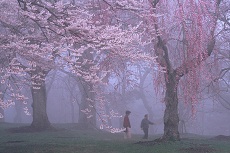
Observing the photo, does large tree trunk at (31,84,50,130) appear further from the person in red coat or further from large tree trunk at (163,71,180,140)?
large tree trunk at (163,71,180,140)

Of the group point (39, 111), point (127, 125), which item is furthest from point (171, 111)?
point (39, 111)

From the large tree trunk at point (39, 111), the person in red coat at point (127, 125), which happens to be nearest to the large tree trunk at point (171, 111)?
the person in red coat at point (127, 125)

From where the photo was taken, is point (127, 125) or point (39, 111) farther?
point (39, 111)

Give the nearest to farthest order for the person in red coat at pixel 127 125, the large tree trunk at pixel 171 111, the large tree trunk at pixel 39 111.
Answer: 1. the large tree trunk at pixel 171 111
2. the person in red coat at pixel 127 125
3. the large tree trunk at pixel 39 111

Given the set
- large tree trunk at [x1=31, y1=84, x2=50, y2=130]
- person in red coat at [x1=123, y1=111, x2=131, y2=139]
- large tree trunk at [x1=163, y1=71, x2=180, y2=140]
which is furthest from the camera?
large tree trunk at [x1=31, y1=84, x2=50, y2=130]

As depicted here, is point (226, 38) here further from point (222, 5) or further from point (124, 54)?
point (124, 54)

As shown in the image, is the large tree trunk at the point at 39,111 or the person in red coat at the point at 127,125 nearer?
the person in red coat at the point at 127,125

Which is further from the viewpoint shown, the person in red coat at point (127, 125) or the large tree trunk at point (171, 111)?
the person in red coat at point (127, 125)

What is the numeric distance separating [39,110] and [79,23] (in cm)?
1317

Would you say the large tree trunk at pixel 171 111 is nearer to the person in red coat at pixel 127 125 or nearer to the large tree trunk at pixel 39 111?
the person in red coat at pixel 127 125

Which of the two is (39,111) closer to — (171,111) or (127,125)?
(127,125)

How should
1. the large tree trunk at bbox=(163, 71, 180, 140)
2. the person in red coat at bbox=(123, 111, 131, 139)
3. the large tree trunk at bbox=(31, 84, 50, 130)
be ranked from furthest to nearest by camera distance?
the large tree trunk at bbox=(31, 84, 50, 130) → the person in red coat at bbox=(123, 111, 131, 139) → the large tree trunk at bbox=(163, 71, 180, 140)

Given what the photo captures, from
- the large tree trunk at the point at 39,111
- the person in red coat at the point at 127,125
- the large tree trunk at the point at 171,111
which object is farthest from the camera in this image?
the large tree trunk at the point at 39,111

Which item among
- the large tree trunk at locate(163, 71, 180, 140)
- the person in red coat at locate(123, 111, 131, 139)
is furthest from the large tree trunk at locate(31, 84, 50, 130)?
the large tree trunk at locate(163, 71, 180, 140)
